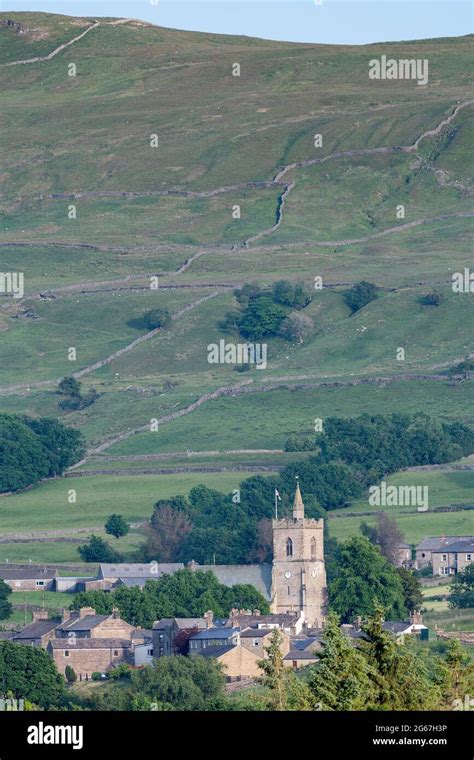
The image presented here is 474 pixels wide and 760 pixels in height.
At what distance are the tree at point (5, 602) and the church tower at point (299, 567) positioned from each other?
11.9m

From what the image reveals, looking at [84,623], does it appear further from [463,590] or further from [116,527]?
[116,527]

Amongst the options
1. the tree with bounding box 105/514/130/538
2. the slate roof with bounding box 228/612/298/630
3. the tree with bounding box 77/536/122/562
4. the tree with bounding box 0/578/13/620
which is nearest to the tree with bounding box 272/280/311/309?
the tree with bounding box 105/514/130/538

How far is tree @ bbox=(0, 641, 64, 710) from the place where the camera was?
220 feet

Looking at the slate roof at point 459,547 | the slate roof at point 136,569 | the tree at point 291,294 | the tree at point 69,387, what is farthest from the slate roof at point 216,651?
the tree at point 291,294

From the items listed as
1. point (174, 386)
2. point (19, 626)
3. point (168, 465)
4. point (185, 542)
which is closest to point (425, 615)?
point (19, 626)

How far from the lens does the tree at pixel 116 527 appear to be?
11131 centimetres

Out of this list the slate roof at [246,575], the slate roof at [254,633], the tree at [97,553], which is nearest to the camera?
the slate roof at [254,633]

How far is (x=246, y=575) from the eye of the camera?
95.4m

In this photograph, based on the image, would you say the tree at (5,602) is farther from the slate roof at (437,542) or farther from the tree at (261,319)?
the tree at (261,319)

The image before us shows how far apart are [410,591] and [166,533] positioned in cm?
2347

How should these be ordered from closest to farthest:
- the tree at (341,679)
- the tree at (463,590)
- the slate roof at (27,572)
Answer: the tree at (341,679) → the tree at (463,590) → the slate roof at (27,572)

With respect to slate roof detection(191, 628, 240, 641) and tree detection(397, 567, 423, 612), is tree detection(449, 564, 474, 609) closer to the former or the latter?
tree detection(397, 567, 423, 612)

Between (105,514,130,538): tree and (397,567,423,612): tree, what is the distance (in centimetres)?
2649

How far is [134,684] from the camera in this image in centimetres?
6756
